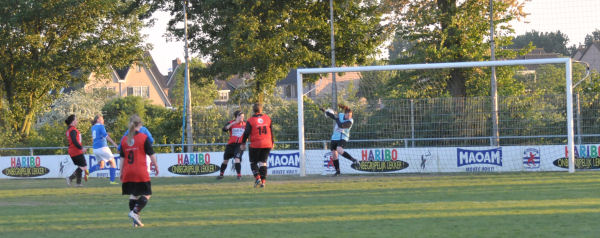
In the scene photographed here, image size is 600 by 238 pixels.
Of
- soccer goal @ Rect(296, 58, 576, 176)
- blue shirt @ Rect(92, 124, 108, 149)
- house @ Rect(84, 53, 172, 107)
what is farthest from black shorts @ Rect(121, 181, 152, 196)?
house @ Rect(84, 53, 172, 107)

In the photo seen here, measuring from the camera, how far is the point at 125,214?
10938 millimetres

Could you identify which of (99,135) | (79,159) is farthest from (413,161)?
(79,159)

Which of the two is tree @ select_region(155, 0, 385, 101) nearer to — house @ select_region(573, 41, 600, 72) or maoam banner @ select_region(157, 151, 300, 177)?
maoam banner @ select_region(157, 151, 300, 177)

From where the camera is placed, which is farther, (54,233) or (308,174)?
(308,174)

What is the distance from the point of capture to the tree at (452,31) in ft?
91.7

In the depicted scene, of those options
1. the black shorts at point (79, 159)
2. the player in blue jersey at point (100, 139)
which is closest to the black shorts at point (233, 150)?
the player in blue jersey at point (100, 139)

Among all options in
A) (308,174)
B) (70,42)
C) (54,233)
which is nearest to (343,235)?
(54,233)

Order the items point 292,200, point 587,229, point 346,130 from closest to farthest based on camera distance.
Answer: point 587,229 < point 292,200 < point 346,130

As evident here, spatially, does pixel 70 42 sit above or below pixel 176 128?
above

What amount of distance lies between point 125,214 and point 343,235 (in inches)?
170

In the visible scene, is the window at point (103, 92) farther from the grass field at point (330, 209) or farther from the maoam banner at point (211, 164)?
the grass field at point (330, 209)

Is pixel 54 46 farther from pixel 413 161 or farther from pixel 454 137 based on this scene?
pixel 454 137

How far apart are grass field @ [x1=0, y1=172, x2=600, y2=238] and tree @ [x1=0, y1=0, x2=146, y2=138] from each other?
20451mm

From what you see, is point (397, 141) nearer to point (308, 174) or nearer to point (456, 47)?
point (308, 174)
